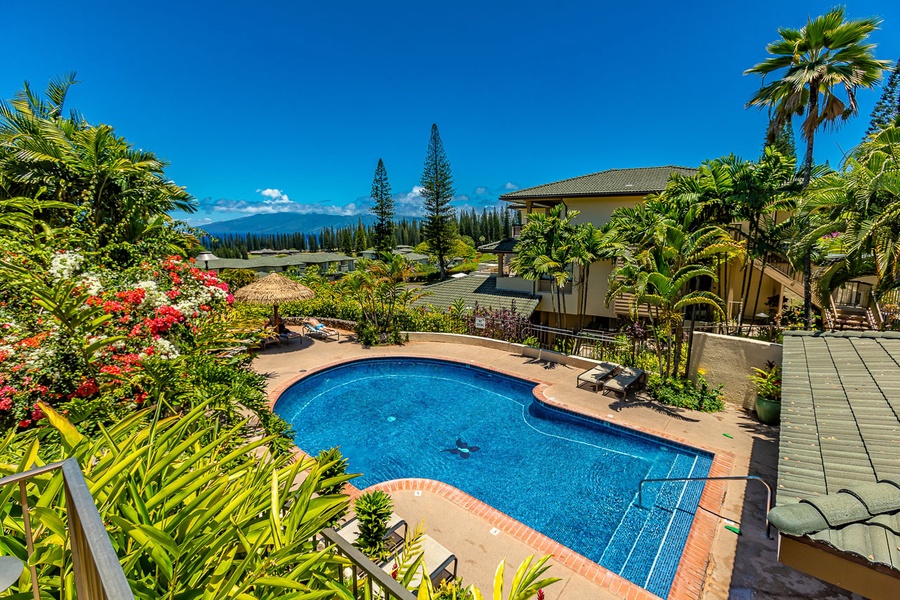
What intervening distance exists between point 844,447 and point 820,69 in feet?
35.6

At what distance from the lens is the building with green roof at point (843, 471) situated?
2514mm

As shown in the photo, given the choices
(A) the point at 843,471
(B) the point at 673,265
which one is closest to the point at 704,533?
(A) the point at 843,471

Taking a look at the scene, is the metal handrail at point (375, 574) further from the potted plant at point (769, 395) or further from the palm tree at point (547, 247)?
the palm tree at point (547, 247)

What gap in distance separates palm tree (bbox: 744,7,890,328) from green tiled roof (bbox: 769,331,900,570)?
5630 millimetres

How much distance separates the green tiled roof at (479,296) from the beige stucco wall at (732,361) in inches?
291

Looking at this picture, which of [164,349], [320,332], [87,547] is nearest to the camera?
[87,547]

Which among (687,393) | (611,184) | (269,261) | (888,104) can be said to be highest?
(888,104)

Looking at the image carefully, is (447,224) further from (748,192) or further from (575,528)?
(575,528)

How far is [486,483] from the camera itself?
8.16 meters

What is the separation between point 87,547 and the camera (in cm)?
112

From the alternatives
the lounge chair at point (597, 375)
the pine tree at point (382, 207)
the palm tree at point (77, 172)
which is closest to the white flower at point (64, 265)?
the palm tree at point (77, 172)

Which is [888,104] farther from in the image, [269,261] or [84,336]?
[269,261]

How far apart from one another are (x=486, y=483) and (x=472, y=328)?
32.0 feet

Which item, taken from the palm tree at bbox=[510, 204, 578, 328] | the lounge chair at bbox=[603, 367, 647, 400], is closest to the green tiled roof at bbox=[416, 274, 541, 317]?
the palm tree at bbox=[510, 204, 578, 328]
